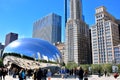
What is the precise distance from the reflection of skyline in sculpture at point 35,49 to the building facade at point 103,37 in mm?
102501

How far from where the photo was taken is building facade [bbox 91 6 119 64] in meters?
124

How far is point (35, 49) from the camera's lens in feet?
72.5

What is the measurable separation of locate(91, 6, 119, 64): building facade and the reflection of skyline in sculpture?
102501mm

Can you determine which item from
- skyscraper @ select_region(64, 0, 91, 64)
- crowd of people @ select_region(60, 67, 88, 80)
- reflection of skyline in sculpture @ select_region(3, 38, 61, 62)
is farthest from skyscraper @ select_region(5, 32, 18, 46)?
reflection of skyline in sculpture @ select_region(3, 38, 61, 62)

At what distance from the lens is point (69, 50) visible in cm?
14150

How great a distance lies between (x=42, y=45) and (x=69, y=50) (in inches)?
4680

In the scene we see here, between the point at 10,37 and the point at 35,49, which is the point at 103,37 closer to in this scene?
the point at 10,37

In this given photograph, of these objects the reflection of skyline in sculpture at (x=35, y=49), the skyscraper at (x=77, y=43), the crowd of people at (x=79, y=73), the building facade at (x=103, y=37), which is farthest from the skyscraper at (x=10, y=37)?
the reflection of skyline in sculpture at (x=35, y=49)

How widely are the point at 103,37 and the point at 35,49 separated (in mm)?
111169

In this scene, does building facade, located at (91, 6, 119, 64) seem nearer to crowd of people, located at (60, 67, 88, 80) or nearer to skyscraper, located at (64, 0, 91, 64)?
skyscraper, located at (64, 0, 91, 64)

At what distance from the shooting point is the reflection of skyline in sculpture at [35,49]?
70.4 ft

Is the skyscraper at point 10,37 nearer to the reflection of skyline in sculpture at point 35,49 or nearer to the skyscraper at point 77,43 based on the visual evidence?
the skyscraper at point 77,43

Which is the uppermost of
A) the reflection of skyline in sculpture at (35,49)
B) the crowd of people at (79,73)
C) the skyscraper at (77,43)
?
the skyscraper at (77,43)

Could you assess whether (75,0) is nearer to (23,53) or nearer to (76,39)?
(76,39)
